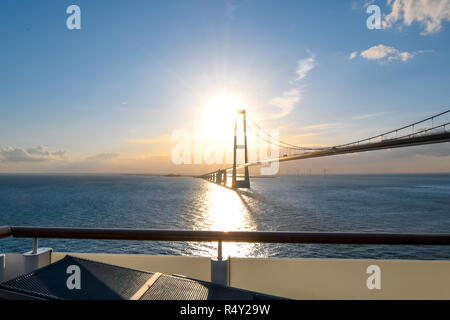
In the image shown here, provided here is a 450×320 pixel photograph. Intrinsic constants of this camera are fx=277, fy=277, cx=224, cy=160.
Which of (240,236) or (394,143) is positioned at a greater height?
(394,143)

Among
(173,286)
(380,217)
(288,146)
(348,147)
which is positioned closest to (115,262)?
(173,286)

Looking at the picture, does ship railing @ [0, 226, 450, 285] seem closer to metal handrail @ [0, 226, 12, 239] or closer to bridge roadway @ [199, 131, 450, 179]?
metal handrail @ [0, 226, 12, 239]

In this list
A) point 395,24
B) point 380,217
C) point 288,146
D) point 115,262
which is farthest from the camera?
point 288,146

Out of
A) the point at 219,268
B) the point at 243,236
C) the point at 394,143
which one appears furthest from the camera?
the point at 394,143

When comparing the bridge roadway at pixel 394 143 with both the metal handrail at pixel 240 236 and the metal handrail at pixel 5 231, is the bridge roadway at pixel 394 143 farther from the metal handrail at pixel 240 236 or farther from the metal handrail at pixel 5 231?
the metal handrail at pixel 5 231

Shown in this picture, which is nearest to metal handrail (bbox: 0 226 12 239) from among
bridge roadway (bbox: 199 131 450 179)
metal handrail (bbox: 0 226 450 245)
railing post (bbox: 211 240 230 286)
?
metal handrail (bbox: 0 226 450 245)

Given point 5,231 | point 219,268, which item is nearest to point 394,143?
point 219,268

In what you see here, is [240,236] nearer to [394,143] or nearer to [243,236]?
[243,236]
